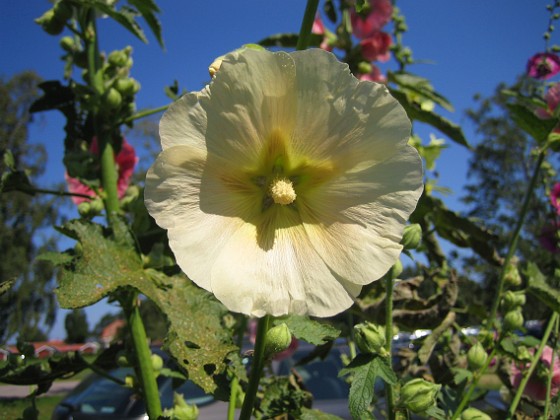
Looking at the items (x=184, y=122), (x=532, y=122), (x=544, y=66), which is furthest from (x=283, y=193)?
(x=544, y=66)

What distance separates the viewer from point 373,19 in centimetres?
158

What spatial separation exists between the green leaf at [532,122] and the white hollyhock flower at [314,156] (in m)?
0.67

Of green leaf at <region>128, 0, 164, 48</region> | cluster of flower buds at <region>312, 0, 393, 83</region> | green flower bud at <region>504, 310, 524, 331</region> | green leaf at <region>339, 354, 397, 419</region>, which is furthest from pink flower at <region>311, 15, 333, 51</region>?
green leaf at <region>339, 354, 397, 419</region>

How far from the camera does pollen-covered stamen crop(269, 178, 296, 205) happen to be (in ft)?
2.53

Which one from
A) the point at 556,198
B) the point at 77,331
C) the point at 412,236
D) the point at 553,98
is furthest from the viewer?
the point at 77,331

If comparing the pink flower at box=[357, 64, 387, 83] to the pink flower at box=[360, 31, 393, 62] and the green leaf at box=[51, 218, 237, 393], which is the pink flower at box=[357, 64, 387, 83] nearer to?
the pink flower at box=[360, 31, 393, 62]

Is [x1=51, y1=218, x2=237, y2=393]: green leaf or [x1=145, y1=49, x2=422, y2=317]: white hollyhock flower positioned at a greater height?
[x1=145, y1=49, x2=422, y2=317]: white hollyhock flower

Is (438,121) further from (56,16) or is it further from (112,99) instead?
(56,16)

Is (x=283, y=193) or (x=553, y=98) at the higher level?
(x=553, y=98)

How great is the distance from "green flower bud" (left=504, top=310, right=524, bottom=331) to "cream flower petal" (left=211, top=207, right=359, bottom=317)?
2.03 feet

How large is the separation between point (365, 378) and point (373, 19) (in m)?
1.18

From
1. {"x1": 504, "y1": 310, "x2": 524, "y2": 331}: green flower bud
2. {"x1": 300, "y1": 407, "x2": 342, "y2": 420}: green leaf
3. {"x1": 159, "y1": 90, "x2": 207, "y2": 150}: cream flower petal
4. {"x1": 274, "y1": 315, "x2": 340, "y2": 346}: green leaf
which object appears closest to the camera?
{"x1": 159, "y1": 90, "x2": 207, "y2": 150}: cream flower petal

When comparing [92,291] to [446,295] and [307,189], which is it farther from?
[446,295]

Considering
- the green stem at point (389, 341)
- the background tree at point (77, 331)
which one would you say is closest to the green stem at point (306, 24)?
the green stem at point (389, 341)
